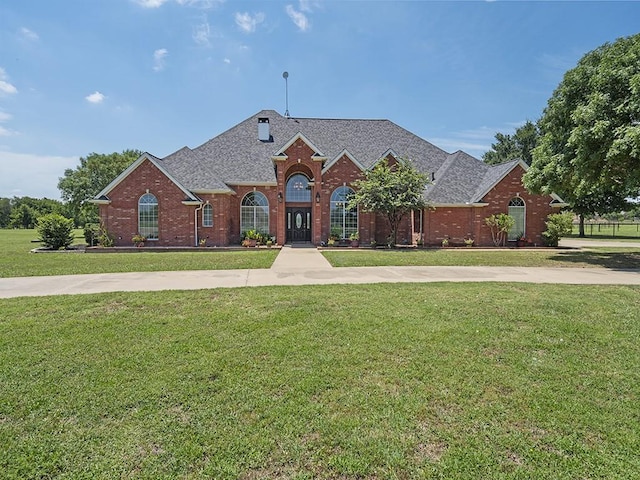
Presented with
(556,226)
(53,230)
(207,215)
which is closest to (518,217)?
(556,226)

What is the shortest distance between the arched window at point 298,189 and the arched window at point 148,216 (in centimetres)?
883

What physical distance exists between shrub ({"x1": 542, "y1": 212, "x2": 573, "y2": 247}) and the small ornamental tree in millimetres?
2412

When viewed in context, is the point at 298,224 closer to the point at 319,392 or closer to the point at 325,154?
the point at 325,154

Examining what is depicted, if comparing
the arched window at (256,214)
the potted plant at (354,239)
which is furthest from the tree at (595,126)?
the arched window at (256,214)

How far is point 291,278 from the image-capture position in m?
10.4

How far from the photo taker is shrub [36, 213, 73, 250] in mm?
20188

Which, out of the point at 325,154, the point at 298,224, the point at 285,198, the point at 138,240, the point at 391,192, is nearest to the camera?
the point at 138,240

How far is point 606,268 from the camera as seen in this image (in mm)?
12844

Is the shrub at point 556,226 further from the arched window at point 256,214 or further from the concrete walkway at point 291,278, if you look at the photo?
the arched window at point 256,214

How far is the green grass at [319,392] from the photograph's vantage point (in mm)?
2883

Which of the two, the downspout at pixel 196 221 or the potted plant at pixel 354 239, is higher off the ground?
the downspout at pixel 196 221

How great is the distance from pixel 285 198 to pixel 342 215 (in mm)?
4150

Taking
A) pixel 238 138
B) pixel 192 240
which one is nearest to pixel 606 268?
pixel 192 240

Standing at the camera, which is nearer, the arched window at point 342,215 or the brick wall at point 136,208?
the brick wall at point 136,208
